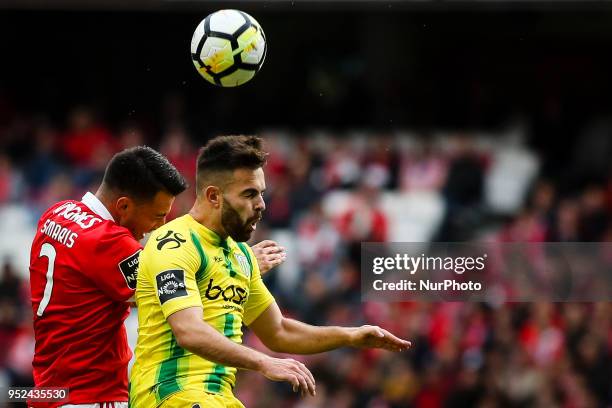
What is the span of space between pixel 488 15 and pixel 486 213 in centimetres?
451

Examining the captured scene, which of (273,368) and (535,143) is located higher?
(535,143)

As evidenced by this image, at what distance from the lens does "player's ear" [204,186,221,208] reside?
5805mm

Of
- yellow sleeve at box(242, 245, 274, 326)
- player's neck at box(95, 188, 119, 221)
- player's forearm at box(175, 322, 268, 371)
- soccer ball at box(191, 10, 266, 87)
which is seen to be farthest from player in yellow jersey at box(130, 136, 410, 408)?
soccer ball at box(191, 10, 266, 87)

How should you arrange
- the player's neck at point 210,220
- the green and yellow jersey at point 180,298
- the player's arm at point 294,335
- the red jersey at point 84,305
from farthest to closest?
1. the player's arm at point 294,335
2. the red jersey at point 84,305
3. the player's neck at point 210,220
4. the green and yellow jersey at point 180,298

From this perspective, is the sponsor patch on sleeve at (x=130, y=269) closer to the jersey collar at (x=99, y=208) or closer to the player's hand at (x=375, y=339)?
the jersey collar at (x=99, y=208)

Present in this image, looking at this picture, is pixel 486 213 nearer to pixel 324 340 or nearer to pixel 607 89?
pixel 607 89

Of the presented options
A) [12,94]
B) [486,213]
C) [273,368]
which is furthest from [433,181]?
[273,368]

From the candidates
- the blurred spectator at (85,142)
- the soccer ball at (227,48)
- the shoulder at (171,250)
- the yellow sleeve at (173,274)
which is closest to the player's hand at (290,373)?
the yellow sleeve at (173,274)

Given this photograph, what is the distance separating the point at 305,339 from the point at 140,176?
48.6 inches

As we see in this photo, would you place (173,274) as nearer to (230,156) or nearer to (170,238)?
(170,238)

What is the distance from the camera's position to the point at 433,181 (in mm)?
15500

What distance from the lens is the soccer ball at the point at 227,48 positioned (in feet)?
23.1

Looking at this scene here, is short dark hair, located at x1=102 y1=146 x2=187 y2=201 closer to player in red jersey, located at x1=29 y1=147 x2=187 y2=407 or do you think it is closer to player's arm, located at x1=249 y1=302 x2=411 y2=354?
player in red jersey, located at x1=29 y1=147 x2=187 y2=407

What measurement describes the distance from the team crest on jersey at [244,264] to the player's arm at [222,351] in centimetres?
59
